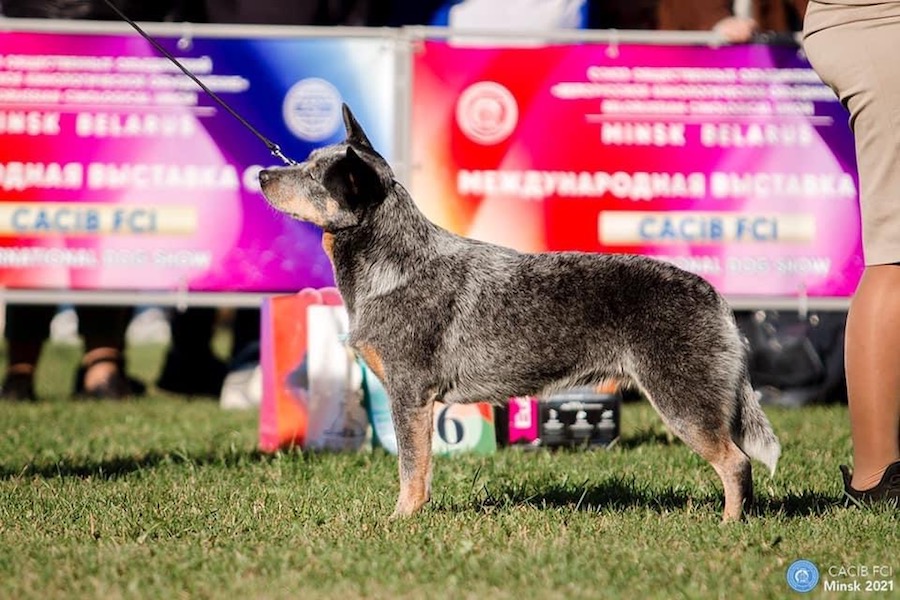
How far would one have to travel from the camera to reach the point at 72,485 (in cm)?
479

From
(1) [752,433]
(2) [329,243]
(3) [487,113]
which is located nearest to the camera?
(1) [752,433]

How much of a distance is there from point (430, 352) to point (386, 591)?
1.11 m

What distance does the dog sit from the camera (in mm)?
4035

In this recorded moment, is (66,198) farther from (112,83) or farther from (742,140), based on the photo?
(742,140)

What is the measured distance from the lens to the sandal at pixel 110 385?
776 cm

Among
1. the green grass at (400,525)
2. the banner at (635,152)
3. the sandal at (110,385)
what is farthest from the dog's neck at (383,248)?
the sandal at (110,385)

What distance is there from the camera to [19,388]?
25.2ft

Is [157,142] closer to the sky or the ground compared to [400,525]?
closer to the sky

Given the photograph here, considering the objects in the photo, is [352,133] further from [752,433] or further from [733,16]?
[733,16]

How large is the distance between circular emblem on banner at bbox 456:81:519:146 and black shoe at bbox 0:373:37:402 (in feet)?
10.4

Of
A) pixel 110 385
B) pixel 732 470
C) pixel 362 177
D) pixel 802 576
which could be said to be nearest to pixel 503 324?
pixel 362 177

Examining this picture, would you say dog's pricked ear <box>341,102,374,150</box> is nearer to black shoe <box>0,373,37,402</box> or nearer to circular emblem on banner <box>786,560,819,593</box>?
circular emblem on banner <box>786,560,819,593</box>

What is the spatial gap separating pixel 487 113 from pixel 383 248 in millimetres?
2734

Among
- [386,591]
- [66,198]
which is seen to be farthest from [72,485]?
[66,198]
